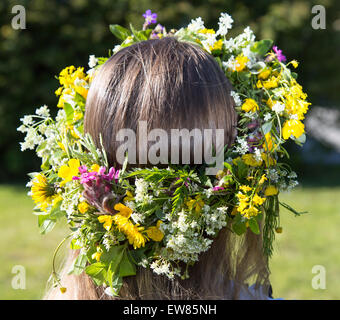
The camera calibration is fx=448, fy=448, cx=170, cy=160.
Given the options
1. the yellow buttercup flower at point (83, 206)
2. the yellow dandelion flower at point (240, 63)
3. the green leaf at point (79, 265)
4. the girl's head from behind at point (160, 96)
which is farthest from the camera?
the yellow dandelion flower at point (240, 63)

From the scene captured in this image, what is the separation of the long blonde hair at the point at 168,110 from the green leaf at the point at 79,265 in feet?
0.16

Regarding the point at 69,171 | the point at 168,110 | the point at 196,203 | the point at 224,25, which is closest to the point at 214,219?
the point at 196,203

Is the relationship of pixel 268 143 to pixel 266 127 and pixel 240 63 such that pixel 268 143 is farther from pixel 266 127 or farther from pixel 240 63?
pixel 240 63

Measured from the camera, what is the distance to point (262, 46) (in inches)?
79.4

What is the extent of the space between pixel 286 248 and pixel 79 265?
4714mm

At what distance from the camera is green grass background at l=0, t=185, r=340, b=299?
4.86 m

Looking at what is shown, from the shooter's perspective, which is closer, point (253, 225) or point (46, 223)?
point (253, 225)

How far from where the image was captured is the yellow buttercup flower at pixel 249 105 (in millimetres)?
1634

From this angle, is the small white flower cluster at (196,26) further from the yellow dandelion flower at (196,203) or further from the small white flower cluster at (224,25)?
the yellow dandelion flower at (196,203)

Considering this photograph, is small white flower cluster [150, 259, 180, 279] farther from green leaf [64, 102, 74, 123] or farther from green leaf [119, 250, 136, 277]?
green leaf [64, 102, 74, 123]

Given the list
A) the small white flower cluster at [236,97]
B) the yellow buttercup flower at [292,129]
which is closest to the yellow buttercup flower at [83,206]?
the small white flower cluster at [236,97]

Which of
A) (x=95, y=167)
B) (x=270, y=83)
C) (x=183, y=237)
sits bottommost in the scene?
(x=183, y=237)

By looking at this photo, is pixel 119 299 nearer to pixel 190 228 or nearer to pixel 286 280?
pixel 190 228
